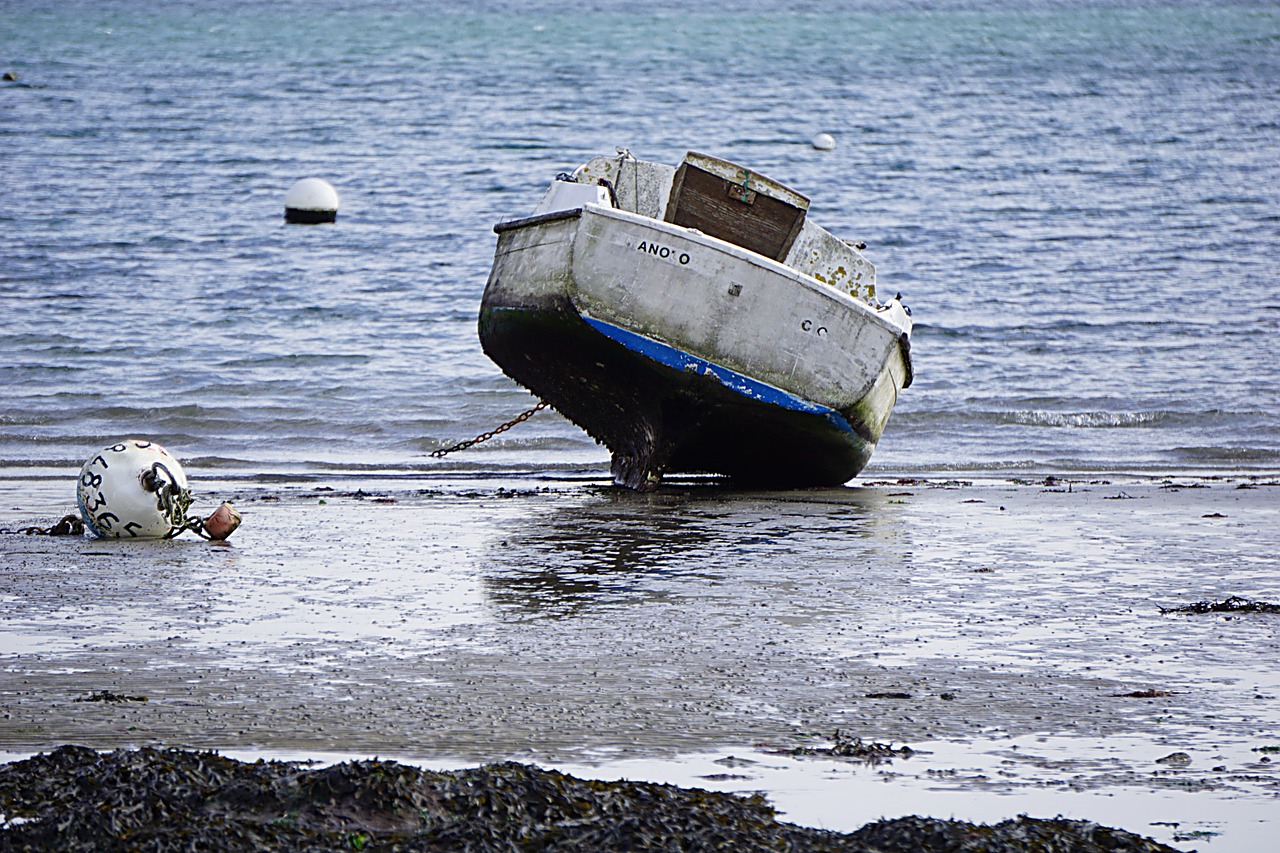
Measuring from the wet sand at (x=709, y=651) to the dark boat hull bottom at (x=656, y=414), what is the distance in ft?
3.51

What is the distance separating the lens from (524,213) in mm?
35375

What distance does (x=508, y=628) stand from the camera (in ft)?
22.0

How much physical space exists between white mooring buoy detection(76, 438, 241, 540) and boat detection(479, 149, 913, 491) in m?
3.13

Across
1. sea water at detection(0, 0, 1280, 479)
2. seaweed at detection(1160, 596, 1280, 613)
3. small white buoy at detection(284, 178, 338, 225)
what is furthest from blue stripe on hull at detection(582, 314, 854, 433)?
small white buoy at detection(284, 178, 338, 225)

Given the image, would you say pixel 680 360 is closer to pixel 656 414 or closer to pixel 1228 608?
pixel 656 414

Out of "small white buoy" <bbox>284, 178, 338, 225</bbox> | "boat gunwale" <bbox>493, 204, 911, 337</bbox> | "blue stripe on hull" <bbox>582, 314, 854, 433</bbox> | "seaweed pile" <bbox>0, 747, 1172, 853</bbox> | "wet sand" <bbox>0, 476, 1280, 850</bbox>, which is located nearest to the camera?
"seaweed pile" <bbox>0, 747, 1172, 853</bbox>

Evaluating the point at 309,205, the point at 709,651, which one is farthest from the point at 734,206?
the point at 309,205

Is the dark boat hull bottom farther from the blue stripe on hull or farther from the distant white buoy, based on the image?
the distant white buoy

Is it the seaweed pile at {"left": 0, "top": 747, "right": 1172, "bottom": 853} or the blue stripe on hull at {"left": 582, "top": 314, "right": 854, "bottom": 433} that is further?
the blue stripe on hull at {"left": 582, "top": 314, "right": 854, "bottom": 433}

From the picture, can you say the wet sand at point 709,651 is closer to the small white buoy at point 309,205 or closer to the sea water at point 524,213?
the sea water at point 524,213

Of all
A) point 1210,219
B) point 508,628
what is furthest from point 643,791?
point 1210,219

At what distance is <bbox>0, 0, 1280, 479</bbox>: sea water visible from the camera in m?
16.3

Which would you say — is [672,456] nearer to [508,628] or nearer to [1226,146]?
[508,628]

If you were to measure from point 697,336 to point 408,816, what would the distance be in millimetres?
6957
